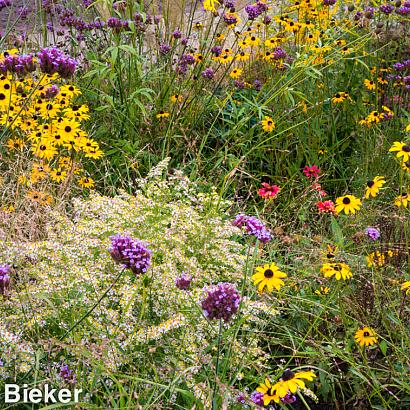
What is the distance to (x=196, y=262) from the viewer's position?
2393mm

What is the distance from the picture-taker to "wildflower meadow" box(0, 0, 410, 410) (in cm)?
189

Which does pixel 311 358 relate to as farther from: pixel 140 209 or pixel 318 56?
pixel 318 56

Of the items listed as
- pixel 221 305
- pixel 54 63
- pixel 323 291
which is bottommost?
pixel 323 291

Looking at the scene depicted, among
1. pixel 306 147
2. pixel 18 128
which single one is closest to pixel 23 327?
pixel 18 128

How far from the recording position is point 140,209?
2553 mm

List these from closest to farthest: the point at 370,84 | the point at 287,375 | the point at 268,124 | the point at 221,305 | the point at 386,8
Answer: the point at 221,305 < the point at 287,375 < the point at 268,124 < the point at 386,8 < the point at 370,84

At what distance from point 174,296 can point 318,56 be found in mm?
2271

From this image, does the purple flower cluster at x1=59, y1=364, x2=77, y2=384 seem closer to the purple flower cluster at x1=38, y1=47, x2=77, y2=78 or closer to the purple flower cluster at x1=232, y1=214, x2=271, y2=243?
the purple flower cluster at x1=232, y1=214, x2=271, y2=243

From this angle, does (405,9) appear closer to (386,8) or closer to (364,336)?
(386,8)

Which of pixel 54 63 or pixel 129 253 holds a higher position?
pixel 54 63

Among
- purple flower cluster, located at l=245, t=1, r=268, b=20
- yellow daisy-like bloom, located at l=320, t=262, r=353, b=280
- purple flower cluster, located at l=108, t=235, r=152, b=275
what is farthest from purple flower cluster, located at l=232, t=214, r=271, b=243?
purple flower cluster, located at l=245, t=1, r=268, b=20

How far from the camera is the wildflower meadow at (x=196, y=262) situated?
6.21 feet

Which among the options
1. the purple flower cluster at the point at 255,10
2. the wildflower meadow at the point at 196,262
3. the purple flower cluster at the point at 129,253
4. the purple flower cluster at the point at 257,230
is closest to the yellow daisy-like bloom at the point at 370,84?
the wildflower meadow at the point at 196,262

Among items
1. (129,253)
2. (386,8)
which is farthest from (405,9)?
(129,253)
